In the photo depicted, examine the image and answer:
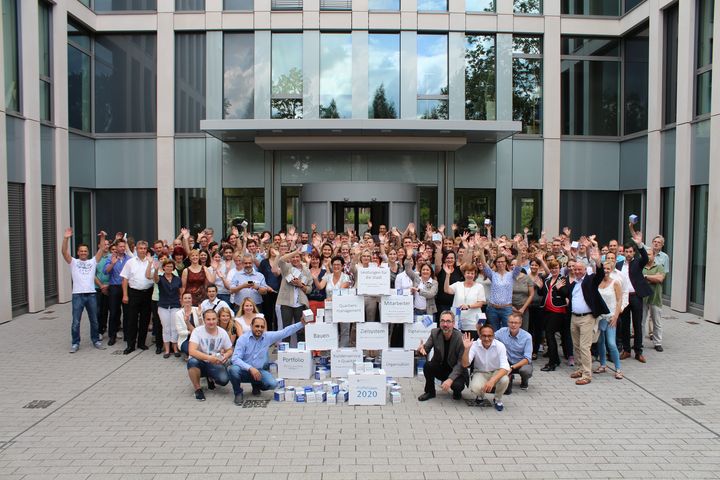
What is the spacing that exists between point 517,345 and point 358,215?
38.0 ft

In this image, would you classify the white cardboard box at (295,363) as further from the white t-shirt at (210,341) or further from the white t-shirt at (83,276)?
the white t-shirt at (83,276)

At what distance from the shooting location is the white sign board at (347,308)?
9797 mm

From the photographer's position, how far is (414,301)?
1077 cm

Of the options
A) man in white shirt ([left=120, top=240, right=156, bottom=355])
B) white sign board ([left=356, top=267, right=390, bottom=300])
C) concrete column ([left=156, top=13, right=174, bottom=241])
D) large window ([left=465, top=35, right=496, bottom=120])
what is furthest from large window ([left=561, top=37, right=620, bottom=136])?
man in white shirt ([left=120, top=240, right=156, bottom=355])

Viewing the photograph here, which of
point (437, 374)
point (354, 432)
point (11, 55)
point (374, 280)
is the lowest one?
point (354, 432)

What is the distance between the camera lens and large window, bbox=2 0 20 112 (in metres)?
14.8

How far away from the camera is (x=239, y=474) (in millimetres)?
6148

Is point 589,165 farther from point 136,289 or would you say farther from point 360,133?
point 136,289

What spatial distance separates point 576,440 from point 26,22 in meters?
15.7

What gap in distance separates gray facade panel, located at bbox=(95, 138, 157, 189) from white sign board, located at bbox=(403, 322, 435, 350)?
13.8 meters

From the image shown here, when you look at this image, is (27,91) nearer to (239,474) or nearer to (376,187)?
(376,187)

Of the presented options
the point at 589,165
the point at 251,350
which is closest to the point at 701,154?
the point at 589,165

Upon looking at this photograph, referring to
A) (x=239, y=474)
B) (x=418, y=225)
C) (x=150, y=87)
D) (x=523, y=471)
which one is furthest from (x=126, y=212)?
(x=523, y=471)

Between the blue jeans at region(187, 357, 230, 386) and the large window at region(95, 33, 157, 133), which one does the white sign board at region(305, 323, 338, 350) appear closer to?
the blue jeans at region(187, 357, 230, 386)
